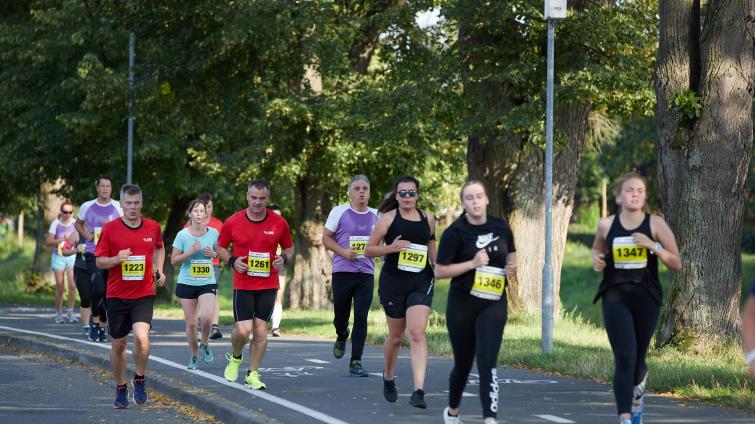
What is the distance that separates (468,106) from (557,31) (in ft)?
6.28

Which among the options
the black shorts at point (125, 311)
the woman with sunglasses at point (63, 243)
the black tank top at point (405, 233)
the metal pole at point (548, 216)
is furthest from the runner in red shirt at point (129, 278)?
the woman with sunglasses at point (63, 243)

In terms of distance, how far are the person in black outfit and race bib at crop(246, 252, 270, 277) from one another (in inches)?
147

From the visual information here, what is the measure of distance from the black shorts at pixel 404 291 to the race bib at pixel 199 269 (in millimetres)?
3582

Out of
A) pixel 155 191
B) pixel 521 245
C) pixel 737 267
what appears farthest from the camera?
pixel 155 191

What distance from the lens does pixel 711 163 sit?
1475 cm

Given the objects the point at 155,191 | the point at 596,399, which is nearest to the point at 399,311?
the point at 596,399

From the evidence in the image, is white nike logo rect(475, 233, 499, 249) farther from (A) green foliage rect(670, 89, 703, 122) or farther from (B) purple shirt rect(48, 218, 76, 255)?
(B) purple shirt rect(48, 218, 76, 255)

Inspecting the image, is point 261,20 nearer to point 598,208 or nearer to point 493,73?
point 493,73

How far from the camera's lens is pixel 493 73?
21.0 metres

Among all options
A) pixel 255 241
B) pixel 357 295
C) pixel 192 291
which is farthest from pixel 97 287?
pixel 255 241

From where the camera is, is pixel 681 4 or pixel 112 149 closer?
pixel 681 4

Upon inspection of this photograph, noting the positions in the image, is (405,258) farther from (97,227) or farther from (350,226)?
(97,227)

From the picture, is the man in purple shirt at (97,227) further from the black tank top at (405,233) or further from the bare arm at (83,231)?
the black tank top at (405,233)

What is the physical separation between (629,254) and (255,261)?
13.2 ft
